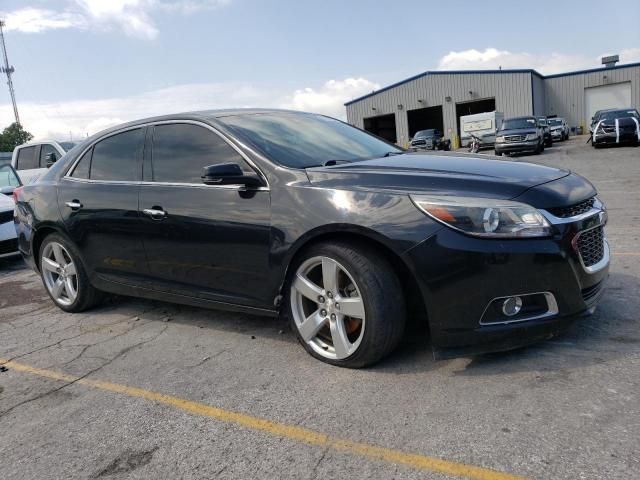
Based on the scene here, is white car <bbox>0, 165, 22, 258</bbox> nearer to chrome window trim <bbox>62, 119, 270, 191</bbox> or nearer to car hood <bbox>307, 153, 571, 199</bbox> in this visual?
chrome window trim <bbox>62, 119, 270, 191</bbox>

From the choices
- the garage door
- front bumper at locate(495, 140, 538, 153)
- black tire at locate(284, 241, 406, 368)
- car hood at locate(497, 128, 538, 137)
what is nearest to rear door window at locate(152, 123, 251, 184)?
black tire at locate(284, 241, 406, 368)

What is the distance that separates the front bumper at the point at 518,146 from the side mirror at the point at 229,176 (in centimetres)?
2115

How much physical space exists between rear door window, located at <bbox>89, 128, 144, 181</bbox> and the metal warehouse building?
3978 centimetres

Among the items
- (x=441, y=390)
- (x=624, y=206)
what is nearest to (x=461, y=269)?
(x=441, y=390)

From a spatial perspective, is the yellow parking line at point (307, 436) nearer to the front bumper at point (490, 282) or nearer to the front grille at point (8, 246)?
the front bumper at point (490, 282)

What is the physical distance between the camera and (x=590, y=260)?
120 inches

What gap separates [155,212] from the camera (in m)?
3.92

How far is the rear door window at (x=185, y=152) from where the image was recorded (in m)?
3.74

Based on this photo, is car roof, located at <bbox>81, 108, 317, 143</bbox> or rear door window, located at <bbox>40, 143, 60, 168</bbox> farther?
rear door window, located at <bbox>40, 143, 60, 168</bbox>

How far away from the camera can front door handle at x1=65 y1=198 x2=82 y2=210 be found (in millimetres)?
4543

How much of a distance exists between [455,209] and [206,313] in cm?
254

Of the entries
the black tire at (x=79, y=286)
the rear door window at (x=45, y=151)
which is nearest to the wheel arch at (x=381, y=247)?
the black tire at (x=79, y=286)

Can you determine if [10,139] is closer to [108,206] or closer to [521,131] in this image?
[521,131]

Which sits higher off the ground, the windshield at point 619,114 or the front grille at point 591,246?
the windshield at point 619,114
